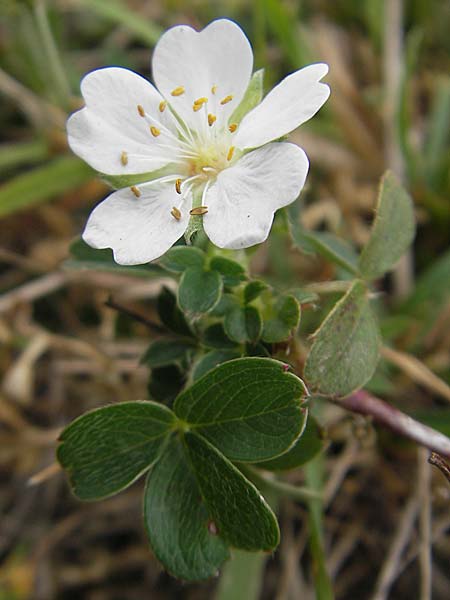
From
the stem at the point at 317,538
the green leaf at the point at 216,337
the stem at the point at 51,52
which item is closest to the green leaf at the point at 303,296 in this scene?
the green leaf at the point at 216,337

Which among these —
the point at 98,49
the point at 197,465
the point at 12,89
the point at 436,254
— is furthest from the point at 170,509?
the point at 98,49

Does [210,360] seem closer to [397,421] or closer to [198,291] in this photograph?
[198,291]

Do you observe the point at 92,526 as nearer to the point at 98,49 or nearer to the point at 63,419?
the point at 63,419

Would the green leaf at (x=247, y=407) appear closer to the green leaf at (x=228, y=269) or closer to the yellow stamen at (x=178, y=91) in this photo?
the green leaf at (x=228, y=269)

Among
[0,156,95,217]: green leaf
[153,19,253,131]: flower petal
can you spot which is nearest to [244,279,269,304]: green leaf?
[153,19,253,131]: flower petal

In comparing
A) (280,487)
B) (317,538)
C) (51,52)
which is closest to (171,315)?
(280,487)
